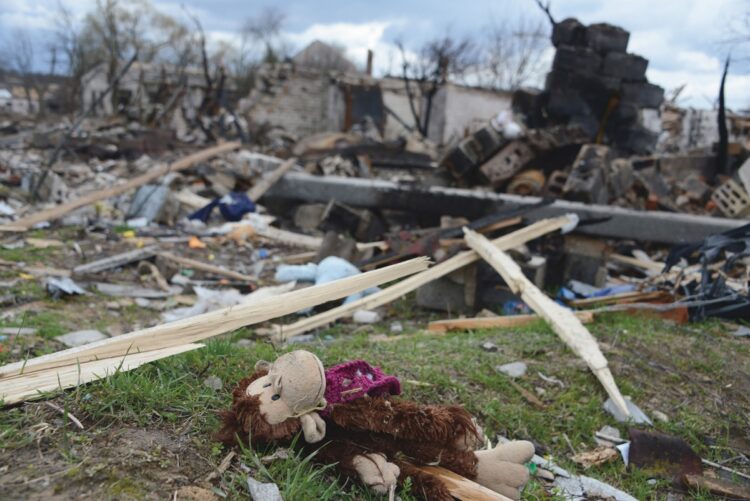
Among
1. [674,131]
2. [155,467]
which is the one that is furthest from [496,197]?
[674,131]

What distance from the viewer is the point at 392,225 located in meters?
7.97

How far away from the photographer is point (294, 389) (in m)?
1.86

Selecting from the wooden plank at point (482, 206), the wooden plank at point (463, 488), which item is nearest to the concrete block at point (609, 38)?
the wooden plank at point (482, 206)

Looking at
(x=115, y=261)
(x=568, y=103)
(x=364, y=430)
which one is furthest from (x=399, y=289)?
(x=568, y=103)

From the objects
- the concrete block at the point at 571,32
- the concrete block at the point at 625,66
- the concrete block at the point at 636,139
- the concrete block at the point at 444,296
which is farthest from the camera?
the concrete block at the point at 636,139

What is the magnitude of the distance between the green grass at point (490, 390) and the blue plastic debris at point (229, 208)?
4143mm

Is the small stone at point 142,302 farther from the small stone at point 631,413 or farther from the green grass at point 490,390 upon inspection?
the small stone at point 631,413

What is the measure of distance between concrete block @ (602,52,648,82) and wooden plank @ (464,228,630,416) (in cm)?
557

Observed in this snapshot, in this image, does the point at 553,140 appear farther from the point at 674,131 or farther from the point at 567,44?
the point at 674,131

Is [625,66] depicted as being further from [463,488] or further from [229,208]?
[463,488]

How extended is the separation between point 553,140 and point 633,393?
561 centimetres

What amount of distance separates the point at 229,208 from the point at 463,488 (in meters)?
7.25

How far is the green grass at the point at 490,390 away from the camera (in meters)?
1.90

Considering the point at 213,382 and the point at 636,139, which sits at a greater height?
the point at 636,139
